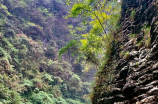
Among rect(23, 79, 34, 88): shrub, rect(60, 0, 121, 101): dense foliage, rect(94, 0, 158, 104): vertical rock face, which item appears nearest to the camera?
rect(94, 0, 158, 104): vertical rock face

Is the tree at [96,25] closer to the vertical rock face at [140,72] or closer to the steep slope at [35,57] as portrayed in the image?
the steep slope at [35,57]

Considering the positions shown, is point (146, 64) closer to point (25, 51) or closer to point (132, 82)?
point (132, 82)

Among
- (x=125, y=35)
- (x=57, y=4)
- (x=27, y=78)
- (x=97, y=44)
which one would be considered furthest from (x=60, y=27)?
(x=125, y=35)

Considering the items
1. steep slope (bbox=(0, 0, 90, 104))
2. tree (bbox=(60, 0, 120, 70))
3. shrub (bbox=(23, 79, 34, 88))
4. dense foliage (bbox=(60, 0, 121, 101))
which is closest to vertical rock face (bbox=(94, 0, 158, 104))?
dense foliage (bbox=(60, 0, 121, 101))

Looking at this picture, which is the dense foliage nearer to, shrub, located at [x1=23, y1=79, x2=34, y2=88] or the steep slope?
the steep slope

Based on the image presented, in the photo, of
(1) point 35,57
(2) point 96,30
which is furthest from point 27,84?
(2) point 96,30

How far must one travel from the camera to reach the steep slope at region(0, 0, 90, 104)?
11.2 meters

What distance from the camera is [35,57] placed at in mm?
16516

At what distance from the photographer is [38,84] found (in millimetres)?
12883

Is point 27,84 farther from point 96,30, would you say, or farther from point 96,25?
point 96,25

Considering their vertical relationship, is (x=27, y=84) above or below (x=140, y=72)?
above

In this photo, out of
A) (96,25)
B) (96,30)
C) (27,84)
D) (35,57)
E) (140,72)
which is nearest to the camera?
(140,72)

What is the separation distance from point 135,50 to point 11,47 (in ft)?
37.5

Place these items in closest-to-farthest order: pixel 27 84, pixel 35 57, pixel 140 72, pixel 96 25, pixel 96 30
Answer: pixel 140 72
pixel 96 30
pixel 96 25
pixel 27 84
pixel 35 57
